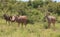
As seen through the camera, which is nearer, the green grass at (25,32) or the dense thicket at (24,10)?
the green grass at (25,32)

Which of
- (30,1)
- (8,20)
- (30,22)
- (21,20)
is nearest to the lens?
(21,20)

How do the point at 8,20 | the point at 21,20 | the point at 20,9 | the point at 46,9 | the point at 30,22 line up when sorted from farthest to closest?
the point at 46,9 < the point at 20,9 < the point at 30,22 < the point at 8,20 < the point at 21,20

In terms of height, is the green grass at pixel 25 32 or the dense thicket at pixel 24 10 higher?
the green grass at pixel 25 32

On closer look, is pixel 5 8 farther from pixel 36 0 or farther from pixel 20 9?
pixel 36 0

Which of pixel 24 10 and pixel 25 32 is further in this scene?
pixel 24 10

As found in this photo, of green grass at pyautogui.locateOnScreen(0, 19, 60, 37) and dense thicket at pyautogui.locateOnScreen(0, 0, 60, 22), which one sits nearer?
green grass at pyautogui.locateOnScreen(0, 19, 60, 37)

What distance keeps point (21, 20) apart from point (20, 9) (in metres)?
6.90

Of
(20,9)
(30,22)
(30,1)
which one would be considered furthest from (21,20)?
(30,1)

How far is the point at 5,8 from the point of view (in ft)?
79.4

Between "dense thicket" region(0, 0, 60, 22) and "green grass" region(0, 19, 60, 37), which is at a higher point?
"green grass" region(0, 19, 60, 37)

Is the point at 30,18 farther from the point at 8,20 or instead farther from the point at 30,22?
the point at 8,20

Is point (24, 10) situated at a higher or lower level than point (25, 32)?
lower

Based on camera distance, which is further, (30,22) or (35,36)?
(30,22)

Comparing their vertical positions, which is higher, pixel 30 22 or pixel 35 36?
pixel 35 36
